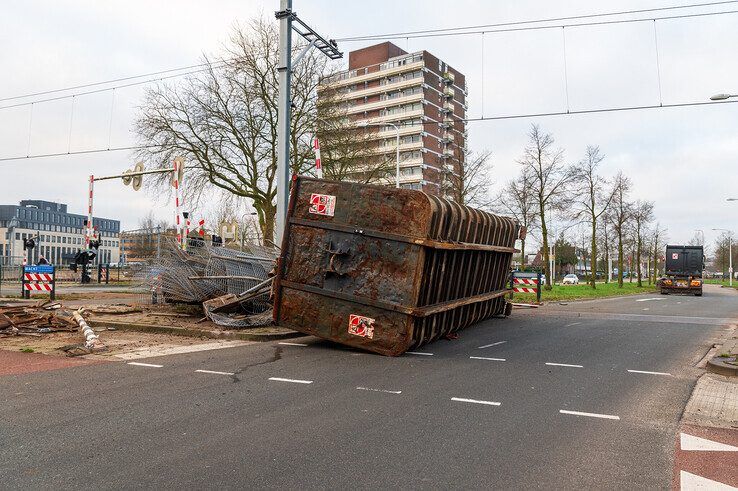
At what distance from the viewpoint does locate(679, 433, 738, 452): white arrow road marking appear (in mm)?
4305

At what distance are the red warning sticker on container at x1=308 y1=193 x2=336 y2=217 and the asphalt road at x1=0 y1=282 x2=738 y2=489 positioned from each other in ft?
Result: 7.60

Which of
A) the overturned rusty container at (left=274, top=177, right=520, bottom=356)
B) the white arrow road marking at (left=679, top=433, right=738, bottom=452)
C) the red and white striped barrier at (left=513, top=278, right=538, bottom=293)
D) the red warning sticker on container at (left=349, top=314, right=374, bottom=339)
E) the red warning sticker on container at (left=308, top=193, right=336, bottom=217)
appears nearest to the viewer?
the white arrow road marking at (left=679, top=433, right=738, bottom=452)

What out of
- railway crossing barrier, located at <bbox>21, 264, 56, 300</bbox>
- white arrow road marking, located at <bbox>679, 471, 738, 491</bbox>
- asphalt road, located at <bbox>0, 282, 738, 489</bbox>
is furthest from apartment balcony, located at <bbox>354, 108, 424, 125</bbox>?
white arrow road marking, located at <bbox>679, 471, 738, 491</bbox>

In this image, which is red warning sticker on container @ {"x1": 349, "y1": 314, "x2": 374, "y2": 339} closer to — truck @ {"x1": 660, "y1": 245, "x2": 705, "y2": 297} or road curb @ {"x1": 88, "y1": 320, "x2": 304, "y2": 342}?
road curb @ {"x1": 88, "y1": 320, "x2": 304, "y2": 342}

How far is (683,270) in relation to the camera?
124 feet

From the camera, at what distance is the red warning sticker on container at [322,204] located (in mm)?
8742

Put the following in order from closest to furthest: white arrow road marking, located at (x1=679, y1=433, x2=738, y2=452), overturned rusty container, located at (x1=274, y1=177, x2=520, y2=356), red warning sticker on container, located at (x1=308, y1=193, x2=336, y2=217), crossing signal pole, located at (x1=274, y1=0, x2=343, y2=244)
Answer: white arrow road marking, located at (x1=679, y1=433, x2=738, y2=452) < overturned rusty container, located at (x1=274, y1=177, x2=520, y2=356) < red warning sticker on container, located at (x1=308, y1=193, x2=336, y2=217) < crossing signal pole, located at (x1=274, y1=0, x2=343, y2=244)

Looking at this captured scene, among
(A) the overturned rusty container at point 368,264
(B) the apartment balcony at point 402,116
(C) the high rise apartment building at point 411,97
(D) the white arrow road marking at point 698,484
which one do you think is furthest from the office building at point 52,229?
(D) the white arrow road marking at point 698,484

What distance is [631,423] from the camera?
197 inches

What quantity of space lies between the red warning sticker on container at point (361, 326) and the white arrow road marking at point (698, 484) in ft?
16.5

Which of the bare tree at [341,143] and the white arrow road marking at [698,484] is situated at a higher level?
the bare tree at [341,143]

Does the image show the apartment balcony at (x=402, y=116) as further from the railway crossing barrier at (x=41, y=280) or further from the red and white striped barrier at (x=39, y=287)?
the red and white striped barrier at (x=39, y=287)

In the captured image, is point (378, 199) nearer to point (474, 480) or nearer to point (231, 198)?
point (474, 480)

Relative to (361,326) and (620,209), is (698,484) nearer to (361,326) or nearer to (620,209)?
(361,326)
